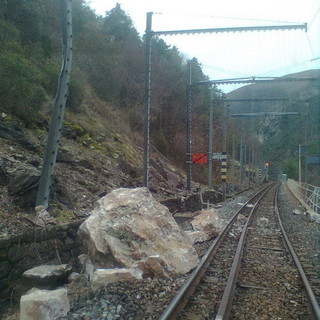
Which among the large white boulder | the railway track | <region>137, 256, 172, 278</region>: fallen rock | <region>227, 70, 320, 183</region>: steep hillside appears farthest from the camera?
<region>227, 70, 320, 183</region>: steep hillside

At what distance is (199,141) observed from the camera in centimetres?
3628

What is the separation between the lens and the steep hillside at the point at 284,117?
26078 mm

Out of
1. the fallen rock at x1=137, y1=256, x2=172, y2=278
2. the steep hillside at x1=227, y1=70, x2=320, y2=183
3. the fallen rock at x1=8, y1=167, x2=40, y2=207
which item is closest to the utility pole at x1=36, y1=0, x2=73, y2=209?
the fallen rock at x1=8, y1=167, x2=40, y2=207

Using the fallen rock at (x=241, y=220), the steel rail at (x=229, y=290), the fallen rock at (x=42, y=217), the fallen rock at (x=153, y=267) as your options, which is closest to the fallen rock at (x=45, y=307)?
the fallen rock at (x=153, y=267)

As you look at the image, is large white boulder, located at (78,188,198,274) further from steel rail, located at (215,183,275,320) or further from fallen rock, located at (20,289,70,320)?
fallen rock, located at (20,289,70,320)

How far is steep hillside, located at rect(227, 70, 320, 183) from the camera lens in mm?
26078

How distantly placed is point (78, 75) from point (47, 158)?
14.3 m

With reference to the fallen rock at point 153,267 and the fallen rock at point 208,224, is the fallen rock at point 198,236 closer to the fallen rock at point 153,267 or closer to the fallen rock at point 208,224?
the fallen rock at point 208,224

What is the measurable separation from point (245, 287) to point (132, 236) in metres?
2.46

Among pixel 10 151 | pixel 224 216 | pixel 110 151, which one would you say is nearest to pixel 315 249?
pixel 224 216

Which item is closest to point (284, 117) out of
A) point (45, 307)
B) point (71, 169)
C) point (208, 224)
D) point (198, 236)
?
point (208, 224)

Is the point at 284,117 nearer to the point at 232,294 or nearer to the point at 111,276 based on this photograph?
the point at 232,294

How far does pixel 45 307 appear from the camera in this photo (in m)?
5.12

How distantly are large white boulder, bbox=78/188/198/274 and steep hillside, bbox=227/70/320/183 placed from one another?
10.6 meters
